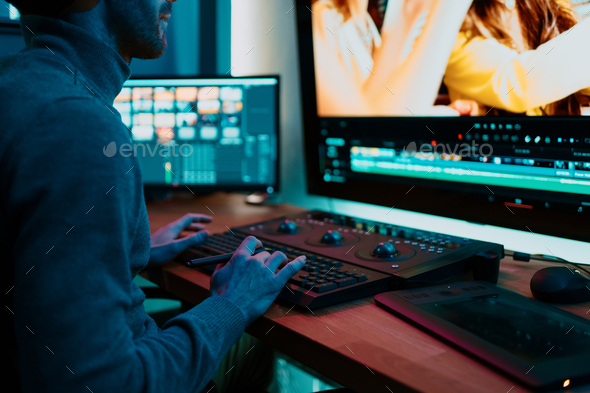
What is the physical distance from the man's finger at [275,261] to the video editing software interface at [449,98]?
21.7 inches

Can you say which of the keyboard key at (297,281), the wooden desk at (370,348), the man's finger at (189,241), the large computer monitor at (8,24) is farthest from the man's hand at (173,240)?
the large computer monitor at (8,24)

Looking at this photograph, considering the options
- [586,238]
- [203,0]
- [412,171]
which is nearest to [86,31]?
[412,171]

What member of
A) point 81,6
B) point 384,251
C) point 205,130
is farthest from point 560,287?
point 205,130

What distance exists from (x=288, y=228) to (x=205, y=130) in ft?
2.07

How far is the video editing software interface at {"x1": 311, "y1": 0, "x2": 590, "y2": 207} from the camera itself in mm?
968

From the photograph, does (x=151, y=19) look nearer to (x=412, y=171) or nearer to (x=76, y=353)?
(x=76, y=353)

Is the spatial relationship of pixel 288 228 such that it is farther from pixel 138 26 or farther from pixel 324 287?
pixel 138 26

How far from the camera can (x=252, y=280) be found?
765 mm

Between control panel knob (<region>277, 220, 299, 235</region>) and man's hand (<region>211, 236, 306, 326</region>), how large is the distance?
10.9 inches

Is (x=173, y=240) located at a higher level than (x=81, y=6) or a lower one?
lower

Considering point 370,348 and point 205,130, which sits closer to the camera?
point 370,348

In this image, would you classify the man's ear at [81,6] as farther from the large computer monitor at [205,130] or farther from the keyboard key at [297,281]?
the large computer monitor at [205,130]

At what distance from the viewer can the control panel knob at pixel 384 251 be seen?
908 millimetres

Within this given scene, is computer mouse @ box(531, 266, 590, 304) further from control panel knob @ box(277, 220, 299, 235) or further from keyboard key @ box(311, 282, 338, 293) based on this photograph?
control panel knob @ box(277, 220, 299, 235)
